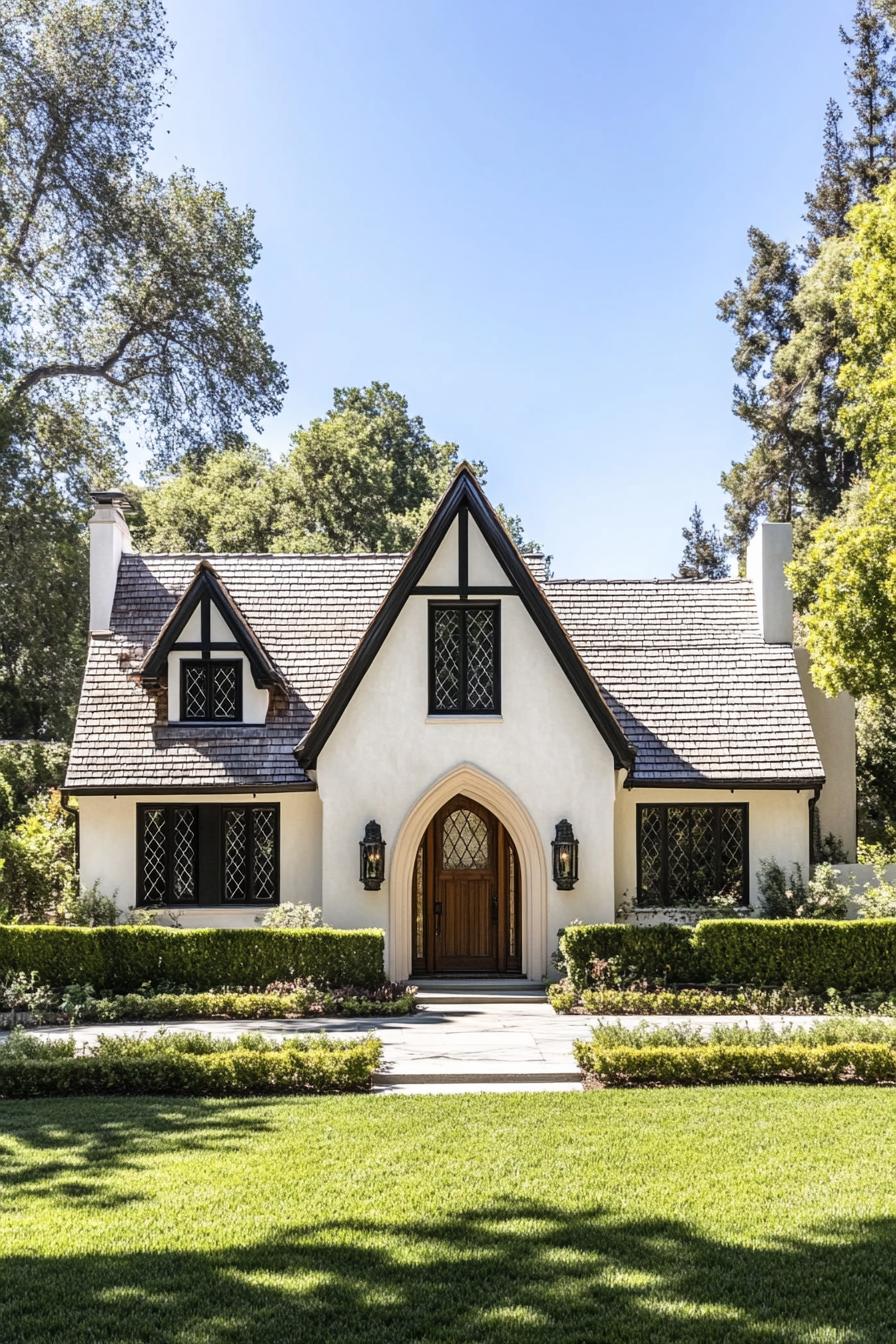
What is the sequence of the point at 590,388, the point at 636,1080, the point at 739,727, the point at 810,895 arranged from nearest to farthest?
the point at 636,1080 < the point at 810,895 < the point at 739,727 < the point at 590,388

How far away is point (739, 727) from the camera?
21.5 meters

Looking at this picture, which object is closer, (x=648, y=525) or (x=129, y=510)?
(x=648, y=525)

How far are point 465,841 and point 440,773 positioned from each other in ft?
5.38

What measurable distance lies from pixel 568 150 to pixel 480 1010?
49.7 ft

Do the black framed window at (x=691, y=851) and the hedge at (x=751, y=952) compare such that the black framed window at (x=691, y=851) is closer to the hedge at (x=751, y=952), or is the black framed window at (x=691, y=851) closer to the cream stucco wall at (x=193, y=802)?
the hedge at (x=751, y=952)

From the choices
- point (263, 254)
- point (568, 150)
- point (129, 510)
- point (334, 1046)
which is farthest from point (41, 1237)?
point (129, 510)

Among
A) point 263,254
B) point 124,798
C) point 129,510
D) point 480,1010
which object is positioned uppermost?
point 263,254

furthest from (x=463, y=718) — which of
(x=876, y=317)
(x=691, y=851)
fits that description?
(x=876, y=317)

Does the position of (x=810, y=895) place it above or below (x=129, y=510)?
below

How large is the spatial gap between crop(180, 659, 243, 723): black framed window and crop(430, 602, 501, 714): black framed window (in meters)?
3.72

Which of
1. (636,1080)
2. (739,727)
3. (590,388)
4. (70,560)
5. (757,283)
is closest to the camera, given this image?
(636,1080)

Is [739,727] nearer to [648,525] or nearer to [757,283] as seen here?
[648,525]

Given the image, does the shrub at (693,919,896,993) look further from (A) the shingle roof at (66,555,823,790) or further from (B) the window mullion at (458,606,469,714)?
(B) the window mullion at (458,606,469,714)

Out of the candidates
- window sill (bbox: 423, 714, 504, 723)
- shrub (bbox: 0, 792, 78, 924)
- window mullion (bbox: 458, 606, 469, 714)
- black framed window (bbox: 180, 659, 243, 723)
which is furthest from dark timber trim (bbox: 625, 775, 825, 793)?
shrub (bbox: 0, 792, 78, 924)
